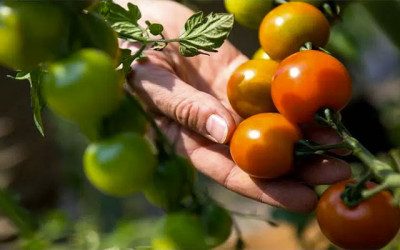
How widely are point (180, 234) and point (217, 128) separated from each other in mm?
446

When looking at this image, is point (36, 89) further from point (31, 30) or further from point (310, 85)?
point (310, 85)

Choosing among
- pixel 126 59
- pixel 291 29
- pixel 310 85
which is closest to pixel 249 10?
pixel 291 29

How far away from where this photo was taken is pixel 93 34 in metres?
0.40

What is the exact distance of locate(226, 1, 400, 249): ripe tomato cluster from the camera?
557mm

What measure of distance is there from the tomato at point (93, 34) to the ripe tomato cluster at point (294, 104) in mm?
288

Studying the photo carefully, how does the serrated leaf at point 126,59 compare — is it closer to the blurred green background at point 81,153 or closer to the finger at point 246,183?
the finger at point 246,183

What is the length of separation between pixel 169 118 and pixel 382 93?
6.18 ft

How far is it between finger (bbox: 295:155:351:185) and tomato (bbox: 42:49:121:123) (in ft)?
1.51

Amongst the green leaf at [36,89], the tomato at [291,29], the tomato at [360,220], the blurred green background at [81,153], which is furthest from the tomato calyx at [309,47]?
the blurred green background at [81,153]

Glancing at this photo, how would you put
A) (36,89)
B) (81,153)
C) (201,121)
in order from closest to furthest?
(36,89)
(201,121)
(81,153)

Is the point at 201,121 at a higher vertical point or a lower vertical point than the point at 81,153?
higher

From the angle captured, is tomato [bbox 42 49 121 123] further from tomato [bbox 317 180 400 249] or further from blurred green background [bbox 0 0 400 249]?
blurred green background [bbox 0 0 400 249]

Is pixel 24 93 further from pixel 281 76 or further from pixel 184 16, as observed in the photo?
pixel 281 76

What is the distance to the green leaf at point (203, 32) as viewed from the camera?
0.58 meters
